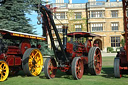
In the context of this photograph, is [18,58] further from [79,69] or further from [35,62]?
[79,69]

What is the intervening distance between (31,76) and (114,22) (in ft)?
99.2

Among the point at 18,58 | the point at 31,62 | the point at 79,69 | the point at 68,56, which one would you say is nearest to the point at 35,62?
the point at 31,62

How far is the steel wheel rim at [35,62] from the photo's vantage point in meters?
8.92

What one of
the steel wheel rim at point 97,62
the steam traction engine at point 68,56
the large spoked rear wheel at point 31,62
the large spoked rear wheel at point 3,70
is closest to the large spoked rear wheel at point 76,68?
the steam traction engine at point 68,56

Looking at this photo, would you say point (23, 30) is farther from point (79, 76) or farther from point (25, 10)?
point (79, 76)

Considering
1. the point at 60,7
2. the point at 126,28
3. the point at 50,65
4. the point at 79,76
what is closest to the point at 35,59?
the point at 50,65

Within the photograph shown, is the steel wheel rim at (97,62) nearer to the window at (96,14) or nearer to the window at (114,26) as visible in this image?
the window at (96,14)

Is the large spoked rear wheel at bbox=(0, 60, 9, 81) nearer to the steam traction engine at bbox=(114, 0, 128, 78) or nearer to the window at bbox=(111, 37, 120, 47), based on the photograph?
the steam traction engine at bbox=(114, 0, 128, 78)

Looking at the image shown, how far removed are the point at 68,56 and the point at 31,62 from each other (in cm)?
185

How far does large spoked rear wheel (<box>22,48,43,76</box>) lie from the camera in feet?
27.9

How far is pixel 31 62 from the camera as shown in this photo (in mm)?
8953

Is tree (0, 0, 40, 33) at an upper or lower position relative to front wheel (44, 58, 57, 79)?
upper

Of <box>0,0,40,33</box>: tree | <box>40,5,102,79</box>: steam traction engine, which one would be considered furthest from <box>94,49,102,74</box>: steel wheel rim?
<box>0,0,40,33</box>: tree

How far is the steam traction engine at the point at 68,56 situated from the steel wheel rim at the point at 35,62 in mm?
1194
